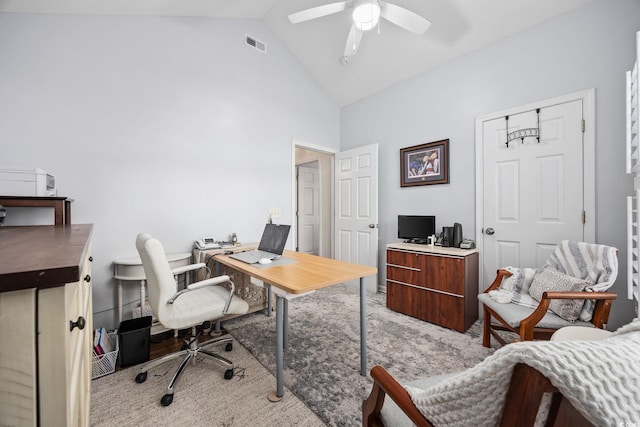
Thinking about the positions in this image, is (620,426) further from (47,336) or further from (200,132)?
(200,132)

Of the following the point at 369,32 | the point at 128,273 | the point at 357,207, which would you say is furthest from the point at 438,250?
the point at 128,273

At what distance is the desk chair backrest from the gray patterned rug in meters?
0.89

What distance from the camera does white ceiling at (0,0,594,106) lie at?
2.32m

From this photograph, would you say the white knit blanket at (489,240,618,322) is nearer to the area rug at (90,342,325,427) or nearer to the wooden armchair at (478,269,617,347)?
the wooden armchair at (478,269,617,347)

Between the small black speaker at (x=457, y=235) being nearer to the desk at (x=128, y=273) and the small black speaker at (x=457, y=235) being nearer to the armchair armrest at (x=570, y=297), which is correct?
the armchair armrest at (x=570, y=297)

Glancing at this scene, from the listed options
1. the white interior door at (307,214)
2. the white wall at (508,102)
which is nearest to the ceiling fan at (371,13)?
the white wall at (508,102)

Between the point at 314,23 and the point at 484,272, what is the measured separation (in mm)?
Answer: 3620

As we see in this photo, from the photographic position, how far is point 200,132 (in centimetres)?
289

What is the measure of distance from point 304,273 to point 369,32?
3.03m

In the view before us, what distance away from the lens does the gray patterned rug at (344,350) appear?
163 centimetres

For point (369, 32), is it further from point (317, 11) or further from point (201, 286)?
point (201, 286)

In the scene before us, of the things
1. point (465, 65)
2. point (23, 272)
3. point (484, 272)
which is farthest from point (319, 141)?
point (23, 272)

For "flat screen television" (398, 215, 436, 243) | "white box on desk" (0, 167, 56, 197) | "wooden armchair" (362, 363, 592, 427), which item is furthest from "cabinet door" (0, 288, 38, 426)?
"flat screen television" (398, 215, 436, 243)

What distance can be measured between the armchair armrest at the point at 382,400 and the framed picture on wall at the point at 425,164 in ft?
9.08
